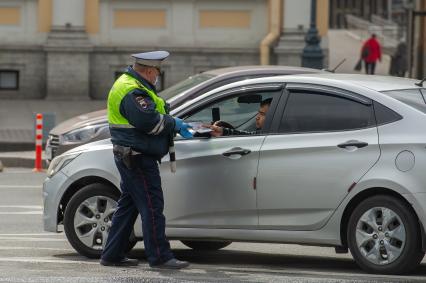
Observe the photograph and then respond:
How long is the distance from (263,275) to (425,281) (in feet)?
3.77

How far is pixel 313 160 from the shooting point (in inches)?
384

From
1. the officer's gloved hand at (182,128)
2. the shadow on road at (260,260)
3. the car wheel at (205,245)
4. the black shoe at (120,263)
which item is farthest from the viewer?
the car wheel at (205,245)

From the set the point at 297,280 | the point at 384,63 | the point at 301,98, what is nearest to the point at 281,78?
the point at 301,98

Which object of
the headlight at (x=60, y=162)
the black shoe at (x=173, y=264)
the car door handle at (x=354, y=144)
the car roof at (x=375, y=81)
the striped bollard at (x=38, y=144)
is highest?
the car roof at (x=375, y=81)

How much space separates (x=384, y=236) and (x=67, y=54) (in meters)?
18.9

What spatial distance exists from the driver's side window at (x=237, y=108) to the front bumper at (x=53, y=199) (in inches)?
43.0

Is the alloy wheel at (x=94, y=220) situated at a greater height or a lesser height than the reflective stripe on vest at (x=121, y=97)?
lesser

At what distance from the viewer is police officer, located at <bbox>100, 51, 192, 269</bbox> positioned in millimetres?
9711

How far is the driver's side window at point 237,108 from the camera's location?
33.9ft

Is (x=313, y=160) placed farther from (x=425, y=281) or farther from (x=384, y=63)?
(x=384, y=63)

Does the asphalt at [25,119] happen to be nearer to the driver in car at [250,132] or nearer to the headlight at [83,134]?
the headlight at [83,134]

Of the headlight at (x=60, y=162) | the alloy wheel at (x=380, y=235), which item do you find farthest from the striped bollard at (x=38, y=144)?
the alloy wheel at (x=380, y=235)

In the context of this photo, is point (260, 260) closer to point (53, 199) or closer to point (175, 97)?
point (53, 199)

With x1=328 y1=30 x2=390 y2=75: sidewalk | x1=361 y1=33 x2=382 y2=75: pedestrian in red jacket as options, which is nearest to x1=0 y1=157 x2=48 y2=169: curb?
x1=328 y1=30 x2=390 y2=75: sidewalk
